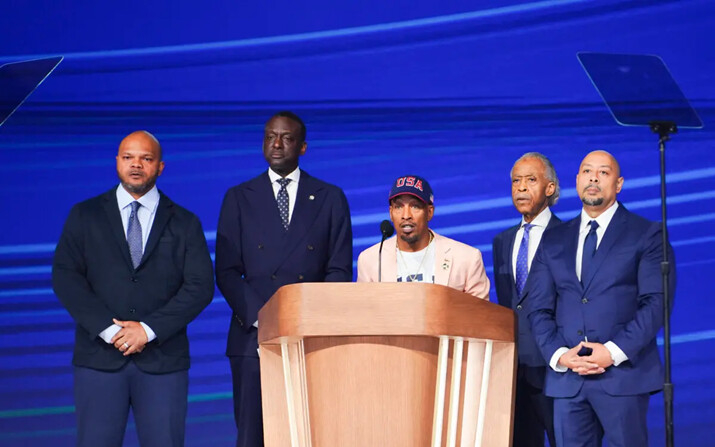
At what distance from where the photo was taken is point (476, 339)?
2.98 meters

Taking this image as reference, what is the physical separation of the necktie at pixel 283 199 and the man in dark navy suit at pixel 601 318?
3.38ft

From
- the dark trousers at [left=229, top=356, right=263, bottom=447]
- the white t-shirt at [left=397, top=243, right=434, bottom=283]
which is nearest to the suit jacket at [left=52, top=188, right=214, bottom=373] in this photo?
the dark trousers at [left=229, top=356, right=263, bottom=447]

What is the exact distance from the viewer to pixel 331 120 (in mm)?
5375

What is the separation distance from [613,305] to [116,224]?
6.23 feet

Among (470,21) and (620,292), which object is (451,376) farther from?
(470,21)

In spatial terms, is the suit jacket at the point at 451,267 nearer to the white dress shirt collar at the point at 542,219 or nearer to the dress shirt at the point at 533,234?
the dress shirt at the point at 533,234

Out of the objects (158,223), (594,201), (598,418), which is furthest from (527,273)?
(158,223)

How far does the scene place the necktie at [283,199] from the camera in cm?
430

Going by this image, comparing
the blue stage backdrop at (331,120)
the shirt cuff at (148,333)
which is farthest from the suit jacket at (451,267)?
the blue stage backdrop at (331,120)

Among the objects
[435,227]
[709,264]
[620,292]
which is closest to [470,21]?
[435,227]

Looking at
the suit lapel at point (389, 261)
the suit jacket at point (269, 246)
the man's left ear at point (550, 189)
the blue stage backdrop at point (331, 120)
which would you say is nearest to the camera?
the suit lapel at point (389, 261)

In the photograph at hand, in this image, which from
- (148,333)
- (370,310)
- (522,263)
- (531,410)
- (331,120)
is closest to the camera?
(370,310)

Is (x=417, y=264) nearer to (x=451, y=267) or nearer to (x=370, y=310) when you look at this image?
(x=451, y=267)

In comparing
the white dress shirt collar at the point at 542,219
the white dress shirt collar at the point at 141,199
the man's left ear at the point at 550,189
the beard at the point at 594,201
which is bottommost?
the white dress shirt collar at the point at 141,199
